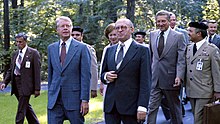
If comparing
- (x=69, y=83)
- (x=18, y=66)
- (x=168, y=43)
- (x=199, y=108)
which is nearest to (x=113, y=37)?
(x=168, y=43)

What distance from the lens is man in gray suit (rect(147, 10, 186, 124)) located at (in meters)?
6.30

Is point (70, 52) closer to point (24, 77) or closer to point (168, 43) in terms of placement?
point (168, 43)

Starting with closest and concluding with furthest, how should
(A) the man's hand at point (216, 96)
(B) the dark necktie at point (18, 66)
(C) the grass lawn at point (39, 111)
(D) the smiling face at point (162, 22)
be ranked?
1. (A) the man's hand at point (216, 96)
2. (D) the smiling face at point (162, 22)
3. (B) the dark necktie at point (18, 66)
4. (C) the grass lawn at point (39, 111)

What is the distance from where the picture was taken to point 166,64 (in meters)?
6.35

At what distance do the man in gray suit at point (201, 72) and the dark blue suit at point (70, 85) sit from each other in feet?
5.40

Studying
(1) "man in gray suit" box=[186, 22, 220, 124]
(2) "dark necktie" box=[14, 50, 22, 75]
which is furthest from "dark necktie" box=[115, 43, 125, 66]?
(2) "dark necktie" box=[14, 50, 22, 75]

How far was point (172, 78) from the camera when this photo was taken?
20.7 ft

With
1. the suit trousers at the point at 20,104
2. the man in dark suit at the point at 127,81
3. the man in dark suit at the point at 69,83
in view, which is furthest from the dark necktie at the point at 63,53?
the suit trousers at the point at 20,104

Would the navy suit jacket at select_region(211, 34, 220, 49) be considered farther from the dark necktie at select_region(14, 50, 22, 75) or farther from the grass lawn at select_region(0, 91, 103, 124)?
the dark necktie at select_region(14, 50, 22, 75)

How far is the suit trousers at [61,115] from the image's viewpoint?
16.0 feet

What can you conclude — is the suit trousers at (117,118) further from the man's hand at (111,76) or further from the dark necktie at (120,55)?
the dark necktie at (120,55)

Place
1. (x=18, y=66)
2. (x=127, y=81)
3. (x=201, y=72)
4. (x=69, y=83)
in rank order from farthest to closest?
(x=18, y=66) < (x=201, y=72) < (x=69, y=83) < (x=127, y=81)

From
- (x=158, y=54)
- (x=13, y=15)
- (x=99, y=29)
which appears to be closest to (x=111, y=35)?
(x=158, y=54)

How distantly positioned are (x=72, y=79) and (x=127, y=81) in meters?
0.79
